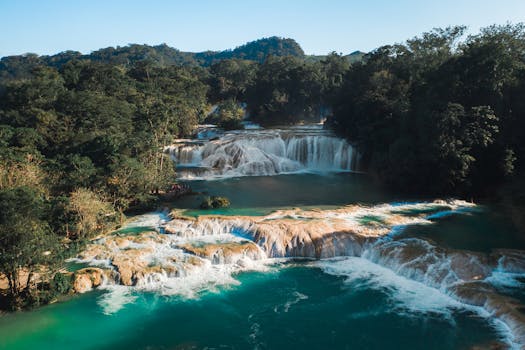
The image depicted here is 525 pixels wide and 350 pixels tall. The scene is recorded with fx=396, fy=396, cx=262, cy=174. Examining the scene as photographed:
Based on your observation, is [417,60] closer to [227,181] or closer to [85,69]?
[227,181]

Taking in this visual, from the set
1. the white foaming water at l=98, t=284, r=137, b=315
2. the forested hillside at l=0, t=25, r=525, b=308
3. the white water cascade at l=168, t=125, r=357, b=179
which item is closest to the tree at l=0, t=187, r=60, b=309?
the forested hillside at l=0, t=25, r=525, b=308

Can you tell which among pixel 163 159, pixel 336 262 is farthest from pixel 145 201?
pixel 336 262

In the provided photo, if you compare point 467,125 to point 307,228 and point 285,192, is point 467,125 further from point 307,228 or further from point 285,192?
point 307,228

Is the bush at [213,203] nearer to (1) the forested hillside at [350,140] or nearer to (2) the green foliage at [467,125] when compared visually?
(1) the forested hillside at [350,140]

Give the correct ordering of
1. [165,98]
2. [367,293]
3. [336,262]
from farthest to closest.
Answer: [165,98] < [336,262] < [367,293]

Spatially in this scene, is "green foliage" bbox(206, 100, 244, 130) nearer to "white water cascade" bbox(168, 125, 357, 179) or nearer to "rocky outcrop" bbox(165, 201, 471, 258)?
"white water cascade" bbox(168, 125, 357, 179)
